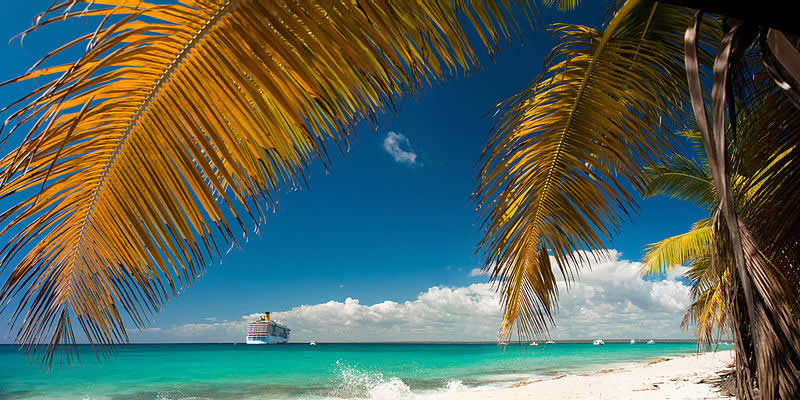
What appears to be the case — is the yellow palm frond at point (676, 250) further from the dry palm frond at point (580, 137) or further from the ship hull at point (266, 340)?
the ship hull at point (266, 340)

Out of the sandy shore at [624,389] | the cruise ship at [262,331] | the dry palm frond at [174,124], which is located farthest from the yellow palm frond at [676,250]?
the cruise ship at [262,331]

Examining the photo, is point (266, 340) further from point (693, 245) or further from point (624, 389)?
point (693, 245)

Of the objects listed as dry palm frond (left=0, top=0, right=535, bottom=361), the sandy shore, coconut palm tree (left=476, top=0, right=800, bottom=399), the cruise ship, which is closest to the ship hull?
the cruise ship

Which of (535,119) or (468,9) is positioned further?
(535,119)

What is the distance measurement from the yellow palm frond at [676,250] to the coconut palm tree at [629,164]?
639 centimetres

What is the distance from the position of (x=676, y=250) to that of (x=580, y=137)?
24.2ft

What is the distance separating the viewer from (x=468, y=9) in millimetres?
1334

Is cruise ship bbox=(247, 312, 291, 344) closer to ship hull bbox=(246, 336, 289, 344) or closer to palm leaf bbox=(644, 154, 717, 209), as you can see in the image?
ship hull bbox=(246, 336, 289, 344)

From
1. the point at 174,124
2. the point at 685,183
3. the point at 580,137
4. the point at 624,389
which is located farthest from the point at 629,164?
the point at 624,389

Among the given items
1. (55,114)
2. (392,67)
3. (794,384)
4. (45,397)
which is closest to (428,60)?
(392,67)

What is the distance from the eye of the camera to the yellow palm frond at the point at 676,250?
7.67 meters

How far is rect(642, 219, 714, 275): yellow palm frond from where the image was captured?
25.2 feet

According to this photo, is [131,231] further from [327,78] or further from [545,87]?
[545,87]

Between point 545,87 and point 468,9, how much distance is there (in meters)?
1.31
